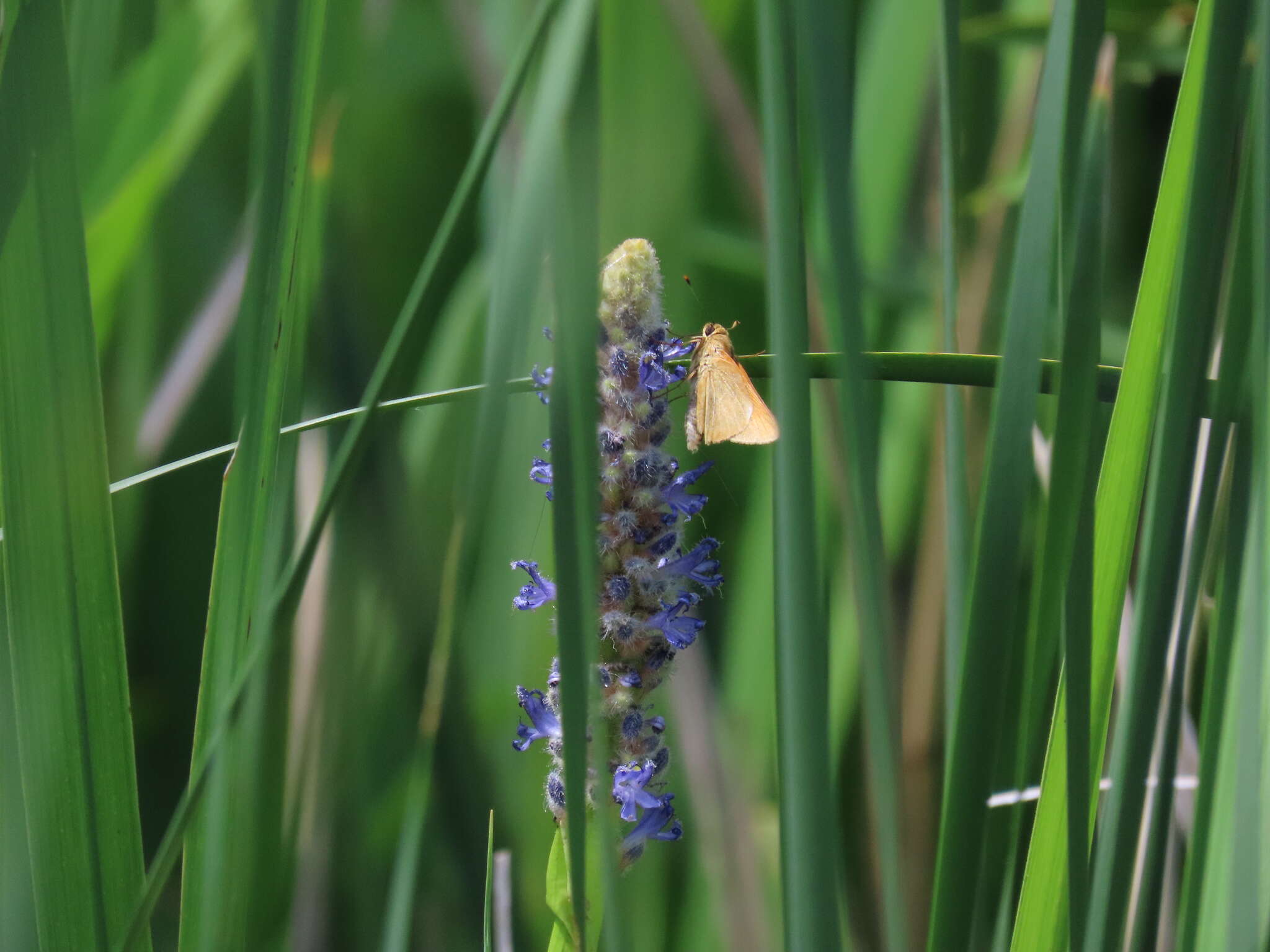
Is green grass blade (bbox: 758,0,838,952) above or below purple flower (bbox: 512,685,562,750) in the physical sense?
above

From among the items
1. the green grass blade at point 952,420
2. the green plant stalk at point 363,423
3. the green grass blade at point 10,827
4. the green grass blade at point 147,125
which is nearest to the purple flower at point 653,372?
the green grass blade at point 952,420

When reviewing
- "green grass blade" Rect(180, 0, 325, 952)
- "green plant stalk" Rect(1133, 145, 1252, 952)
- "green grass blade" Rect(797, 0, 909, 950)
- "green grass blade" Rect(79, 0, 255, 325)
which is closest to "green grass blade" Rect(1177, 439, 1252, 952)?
"green plant stalk" Rect(1133, 145, 1252, 952)

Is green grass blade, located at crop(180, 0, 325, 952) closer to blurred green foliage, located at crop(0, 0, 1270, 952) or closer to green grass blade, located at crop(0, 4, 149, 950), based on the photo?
green grass blade, located at crop(0, 4, 149, 950)

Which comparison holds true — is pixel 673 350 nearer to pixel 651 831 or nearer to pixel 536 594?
pixel 536 594

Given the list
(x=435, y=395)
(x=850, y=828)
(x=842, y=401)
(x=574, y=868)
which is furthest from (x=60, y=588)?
(x=850, y=828)

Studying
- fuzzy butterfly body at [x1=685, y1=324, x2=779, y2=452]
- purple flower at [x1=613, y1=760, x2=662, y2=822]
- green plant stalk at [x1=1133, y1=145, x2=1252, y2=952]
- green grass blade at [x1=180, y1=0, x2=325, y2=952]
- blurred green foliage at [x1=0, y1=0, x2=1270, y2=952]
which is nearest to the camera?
green grass blade at [x1=180, y1=0, x2=325, y2=952]

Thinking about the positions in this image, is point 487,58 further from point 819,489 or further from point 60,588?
point 60,588
